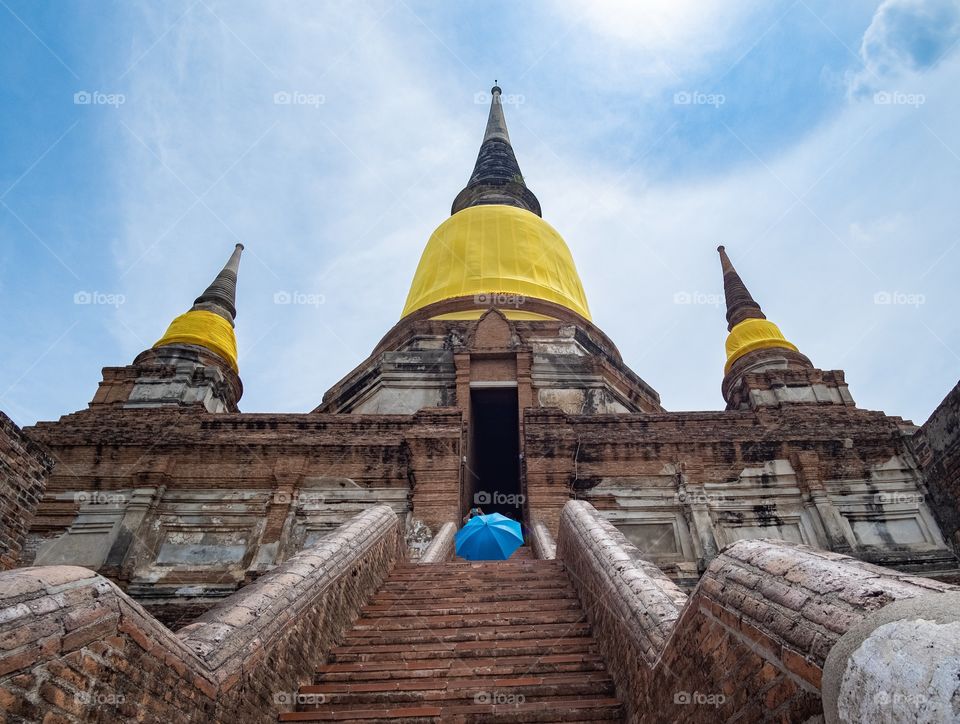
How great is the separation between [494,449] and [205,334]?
778cm

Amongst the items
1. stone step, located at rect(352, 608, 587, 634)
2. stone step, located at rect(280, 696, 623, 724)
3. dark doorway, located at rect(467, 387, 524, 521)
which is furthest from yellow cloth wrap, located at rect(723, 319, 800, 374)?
stone step, located at rect(280, 696, 623, 724)

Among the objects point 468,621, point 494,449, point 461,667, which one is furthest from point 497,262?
point 461,667

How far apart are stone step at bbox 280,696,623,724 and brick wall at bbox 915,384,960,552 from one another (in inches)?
345

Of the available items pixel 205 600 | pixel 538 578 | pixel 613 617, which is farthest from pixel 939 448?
pixel 205 600

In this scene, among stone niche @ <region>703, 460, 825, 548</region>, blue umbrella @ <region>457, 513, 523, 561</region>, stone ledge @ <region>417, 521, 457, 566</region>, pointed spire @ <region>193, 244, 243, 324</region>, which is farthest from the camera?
pointed spire @ <region>193, 244, 243, 324</region>

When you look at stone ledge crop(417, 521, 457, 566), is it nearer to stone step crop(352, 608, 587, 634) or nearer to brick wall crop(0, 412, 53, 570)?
stone step crop(352, 608, 587, 634)

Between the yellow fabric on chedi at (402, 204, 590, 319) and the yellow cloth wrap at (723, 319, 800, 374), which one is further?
the yellow fabric on chedi at (402, 204, 590, 319)

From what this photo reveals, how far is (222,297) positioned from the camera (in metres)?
18.4

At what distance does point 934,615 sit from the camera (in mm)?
1835

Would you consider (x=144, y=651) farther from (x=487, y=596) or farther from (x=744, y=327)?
(x=744, y=327)

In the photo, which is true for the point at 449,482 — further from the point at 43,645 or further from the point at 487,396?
the point at 43,645

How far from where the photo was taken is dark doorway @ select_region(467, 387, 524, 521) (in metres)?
14.1

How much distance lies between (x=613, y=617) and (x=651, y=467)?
23.4ft

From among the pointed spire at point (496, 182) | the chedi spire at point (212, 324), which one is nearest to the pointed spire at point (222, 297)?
the chedi spire at point (212, 324)
